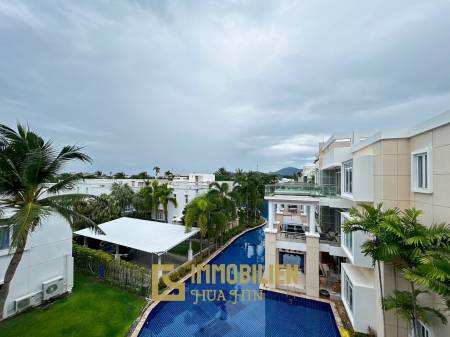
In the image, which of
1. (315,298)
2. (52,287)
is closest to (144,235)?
(52,287)

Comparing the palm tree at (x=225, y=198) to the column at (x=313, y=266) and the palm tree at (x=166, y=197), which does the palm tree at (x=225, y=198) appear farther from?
the column at (x=313, y=266)

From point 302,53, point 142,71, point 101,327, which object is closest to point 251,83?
point 302,53

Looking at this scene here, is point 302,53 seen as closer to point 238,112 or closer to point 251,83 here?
point 251,83

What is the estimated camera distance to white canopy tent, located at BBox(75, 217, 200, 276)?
13547 millimetres

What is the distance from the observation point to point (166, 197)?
1032 inches

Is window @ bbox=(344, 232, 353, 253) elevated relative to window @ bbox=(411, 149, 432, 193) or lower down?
lower down

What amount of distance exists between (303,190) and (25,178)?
14085 millimetres

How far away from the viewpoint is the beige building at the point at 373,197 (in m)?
6.09

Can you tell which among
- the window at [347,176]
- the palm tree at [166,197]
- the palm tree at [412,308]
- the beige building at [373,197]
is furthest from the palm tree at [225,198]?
the palm tree at [412,308]

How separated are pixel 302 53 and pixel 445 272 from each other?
1298cm

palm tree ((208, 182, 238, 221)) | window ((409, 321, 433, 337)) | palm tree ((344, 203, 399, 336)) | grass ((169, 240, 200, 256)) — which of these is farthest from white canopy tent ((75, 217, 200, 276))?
window ((409, 321, 433, 337))

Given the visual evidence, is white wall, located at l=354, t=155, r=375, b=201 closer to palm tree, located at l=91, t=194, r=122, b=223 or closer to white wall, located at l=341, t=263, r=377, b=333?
white wall, located at l=341, t=263, r=377, b=333

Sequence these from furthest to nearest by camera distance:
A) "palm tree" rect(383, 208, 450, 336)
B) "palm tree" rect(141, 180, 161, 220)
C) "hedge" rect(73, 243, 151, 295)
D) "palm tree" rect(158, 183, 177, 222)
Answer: "palm tree" rect(141, 180, 161, 220), "palm tree" rect(158, 183, 177, 222), "hedge" rect(73, 243, 151, 295), "palm tree" rect(383, 208, 450, 336)

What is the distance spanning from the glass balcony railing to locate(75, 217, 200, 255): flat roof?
7.02 m
